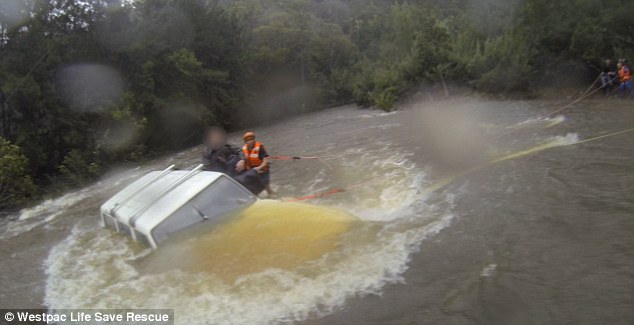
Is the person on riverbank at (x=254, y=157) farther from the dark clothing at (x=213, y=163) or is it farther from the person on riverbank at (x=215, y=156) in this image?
the dark clothing at (x=213, y=163)

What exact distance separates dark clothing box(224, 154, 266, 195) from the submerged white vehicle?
107cm

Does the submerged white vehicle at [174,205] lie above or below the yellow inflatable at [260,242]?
above

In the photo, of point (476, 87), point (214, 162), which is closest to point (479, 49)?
point (476, 87)

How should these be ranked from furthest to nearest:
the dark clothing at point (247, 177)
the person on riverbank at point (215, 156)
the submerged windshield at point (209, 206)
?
the person on riverbank at point (215, 156) < the dark clothing at point (247, 177) < the submerged windshield at point (209, 206)

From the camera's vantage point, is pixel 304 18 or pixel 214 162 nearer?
pixel 214 162

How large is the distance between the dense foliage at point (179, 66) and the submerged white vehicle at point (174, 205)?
28.4 feet

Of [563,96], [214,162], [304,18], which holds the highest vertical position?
[304,18]

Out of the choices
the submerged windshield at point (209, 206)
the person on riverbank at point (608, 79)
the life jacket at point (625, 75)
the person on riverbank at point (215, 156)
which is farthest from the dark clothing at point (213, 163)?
the person on riverbank at point (608, 79)

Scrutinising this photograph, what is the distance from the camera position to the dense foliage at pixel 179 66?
1841 centimetres

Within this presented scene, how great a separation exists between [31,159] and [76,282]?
14.3 m

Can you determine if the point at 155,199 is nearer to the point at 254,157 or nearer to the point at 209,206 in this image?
the point at 209,206

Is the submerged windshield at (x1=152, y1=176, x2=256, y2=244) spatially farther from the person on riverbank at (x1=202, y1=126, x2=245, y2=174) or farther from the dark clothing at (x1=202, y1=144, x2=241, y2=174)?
the dark clothing at (x1=202, y1=144, x2=241, y2=174)

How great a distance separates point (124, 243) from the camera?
644 cm

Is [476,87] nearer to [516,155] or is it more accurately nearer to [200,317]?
[516,155]
